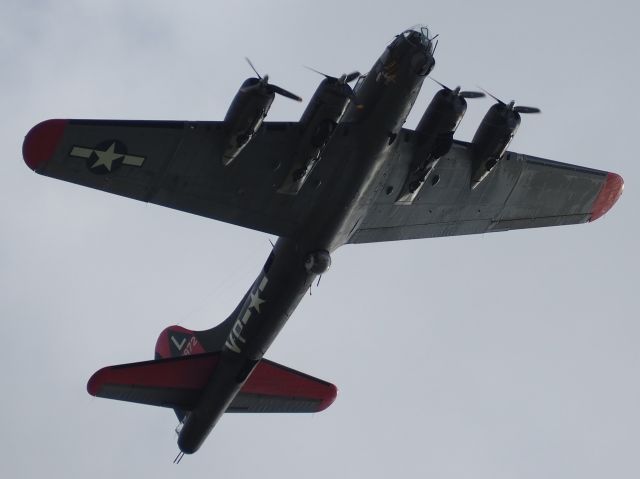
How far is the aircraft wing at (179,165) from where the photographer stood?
20656mm

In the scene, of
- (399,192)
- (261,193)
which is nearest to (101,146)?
(261,193)

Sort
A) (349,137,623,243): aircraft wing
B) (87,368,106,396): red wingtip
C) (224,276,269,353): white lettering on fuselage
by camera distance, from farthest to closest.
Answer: (349,137,623,243): aircraft wing
(224,276,269,353): white lettering on fuselage
(87,368,106,396): red wingtip

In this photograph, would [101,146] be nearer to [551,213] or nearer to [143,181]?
[143,181]

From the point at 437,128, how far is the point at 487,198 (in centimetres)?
395

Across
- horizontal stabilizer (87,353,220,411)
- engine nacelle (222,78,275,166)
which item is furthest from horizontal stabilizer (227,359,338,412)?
engine nacelle (222,78,275,166)

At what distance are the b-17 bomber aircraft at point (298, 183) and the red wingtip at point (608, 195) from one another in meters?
0.04

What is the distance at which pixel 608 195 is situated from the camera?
28609mm

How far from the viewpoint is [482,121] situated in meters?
24.7

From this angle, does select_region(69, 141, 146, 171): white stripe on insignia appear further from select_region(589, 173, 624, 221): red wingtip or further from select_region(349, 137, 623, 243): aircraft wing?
select_region(589, 173, 624, 221): red wingtip

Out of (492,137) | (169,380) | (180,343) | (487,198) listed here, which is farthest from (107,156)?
(487,198)

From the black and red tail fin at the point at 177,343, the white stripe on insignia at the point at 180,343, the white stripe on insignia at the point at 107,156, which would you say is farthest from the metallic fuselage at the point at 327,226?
the white stripe on insignia at the point at 107,156

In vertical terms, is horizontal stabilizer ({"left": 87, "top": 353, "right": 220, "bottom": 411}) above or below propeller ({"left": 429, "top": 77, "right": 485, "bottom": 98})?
below

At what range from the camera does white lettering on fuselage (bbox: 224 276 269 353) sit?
24.2 m

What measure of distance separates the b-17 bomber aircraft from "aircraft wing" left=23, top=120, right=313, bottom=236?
27mm
